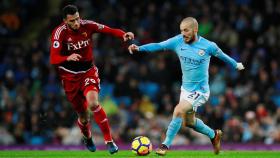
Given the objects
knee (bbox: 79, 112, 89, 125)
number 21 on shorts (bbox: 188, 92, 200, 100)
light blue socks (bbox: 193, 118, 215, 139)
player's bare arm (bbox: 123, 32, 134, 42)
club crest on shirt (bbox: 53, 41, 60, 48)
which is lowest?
light blue socks (bbox: 193, 118, 215, 139)

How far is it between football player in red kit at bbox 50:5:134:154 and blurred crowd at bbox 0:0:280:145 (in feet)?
19.2

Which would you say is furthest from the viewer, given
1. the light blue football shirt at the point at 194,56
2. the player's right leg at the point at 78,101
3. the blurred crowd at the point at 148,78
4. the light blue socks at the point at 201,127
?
the blurred crowd at the point at 148,78

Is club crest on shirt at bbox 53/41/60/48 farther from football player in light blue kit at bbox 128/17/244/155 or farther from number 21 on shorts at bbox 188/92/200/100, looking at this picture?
number 21 on shorts at bbox 188/92/200/100

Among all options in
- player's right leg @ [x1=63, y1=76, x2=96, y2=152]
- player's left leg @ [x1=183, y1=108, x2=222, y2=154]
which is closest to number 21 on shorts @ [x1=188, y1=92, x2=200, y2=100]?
player's left leg @ [x1=183, y1=108, x2=222, y2=154]

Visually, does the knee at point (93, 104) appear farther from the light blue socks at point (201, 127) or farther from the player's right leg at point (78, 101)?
the light blue socks at point (201, 127)

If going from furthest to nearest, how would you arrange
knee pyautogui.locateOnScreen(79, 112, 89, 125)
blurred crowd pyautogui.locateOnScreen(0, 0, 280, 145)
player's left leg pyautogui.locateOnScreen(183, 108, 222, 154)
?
blurred crowd pyautogui.locateOnScreen(0, 0, 280, 145) < knee pyautogui.locateOnScreen(79, 112, 89, 125) < player's left leg pyautogui.locateOnScreen(183, 108, 222, 154)

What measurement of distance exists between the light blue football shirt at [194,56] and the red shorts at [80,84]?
106 centimetres

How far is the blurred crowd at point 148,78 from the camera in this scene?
1938 cm

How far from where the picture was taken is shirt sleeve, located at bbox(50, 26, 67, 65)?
1257 centimetres

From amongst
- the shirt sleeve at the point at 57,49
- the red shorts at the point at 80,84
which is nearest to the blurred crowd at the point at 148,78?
the red shorts at the point at 80,84

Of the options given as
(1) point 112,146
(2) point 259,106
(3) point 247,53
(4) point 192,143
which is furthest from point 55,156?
(3) point 247,53

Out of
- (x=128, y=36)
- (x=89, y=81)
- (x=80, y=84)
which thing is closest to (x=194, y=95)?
(x=128, y=36)

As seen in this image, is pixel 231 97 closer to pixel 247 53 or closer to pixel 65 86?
pixel 247 53

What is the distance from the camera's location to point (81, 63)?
13.2 metres
